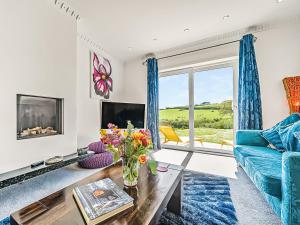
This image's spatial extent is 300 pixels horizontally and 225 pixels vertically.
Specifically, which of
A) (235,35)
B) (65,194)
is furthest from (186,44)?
(65,194)

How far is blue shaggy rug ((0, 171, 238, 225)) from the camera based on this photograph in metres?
1.18

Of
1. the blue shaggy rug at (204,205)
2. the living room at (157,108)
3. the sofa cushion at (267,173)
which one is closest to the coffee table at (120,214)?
the living room at (157,108)

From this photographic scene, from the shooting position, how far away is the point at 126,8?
2.11 metres

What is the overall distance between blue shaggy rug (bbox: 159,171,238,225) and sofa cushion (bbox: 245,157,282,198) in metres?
0.36

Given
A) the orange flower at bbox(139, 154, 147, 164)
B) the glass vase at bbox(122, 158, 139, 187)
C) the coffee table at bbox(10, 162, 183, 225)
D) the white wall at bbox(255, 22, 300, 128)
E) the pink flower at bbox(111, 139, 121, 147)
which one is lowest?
the coffee table at bbox(10, 162, 183, 225)

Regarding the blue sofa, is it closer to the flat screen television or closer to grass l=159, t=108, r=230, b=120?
grass l=159, t=108, r=230, b=120

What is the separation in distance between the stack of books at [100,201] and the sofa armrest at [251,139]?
1998 millimetres

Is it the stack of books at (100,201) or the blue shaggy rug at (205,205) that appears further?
the blue shaggy rug at (205,205)

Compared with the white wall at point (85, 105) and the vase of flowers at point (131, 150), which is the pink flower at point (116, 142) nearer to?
the vase of flowers at point (131, 150)

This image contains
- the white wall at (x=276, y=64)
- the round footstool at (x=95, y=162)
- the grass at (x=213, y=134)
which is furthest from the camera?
the grass at (x=213, y=134)

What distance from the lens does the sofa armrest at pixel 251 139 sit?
208 centimetres

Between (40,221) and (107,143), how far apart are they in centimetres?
49

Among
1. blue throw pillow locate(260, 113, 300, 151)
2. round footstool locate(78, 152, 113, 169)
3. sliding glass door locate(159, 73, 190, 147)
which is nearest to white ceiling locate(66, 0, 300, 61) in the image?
sliding glass door locate(159, 73, 190, 147)

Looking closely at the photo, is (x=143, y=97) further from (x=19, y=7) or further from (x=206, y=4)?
(x=19, y=7)
